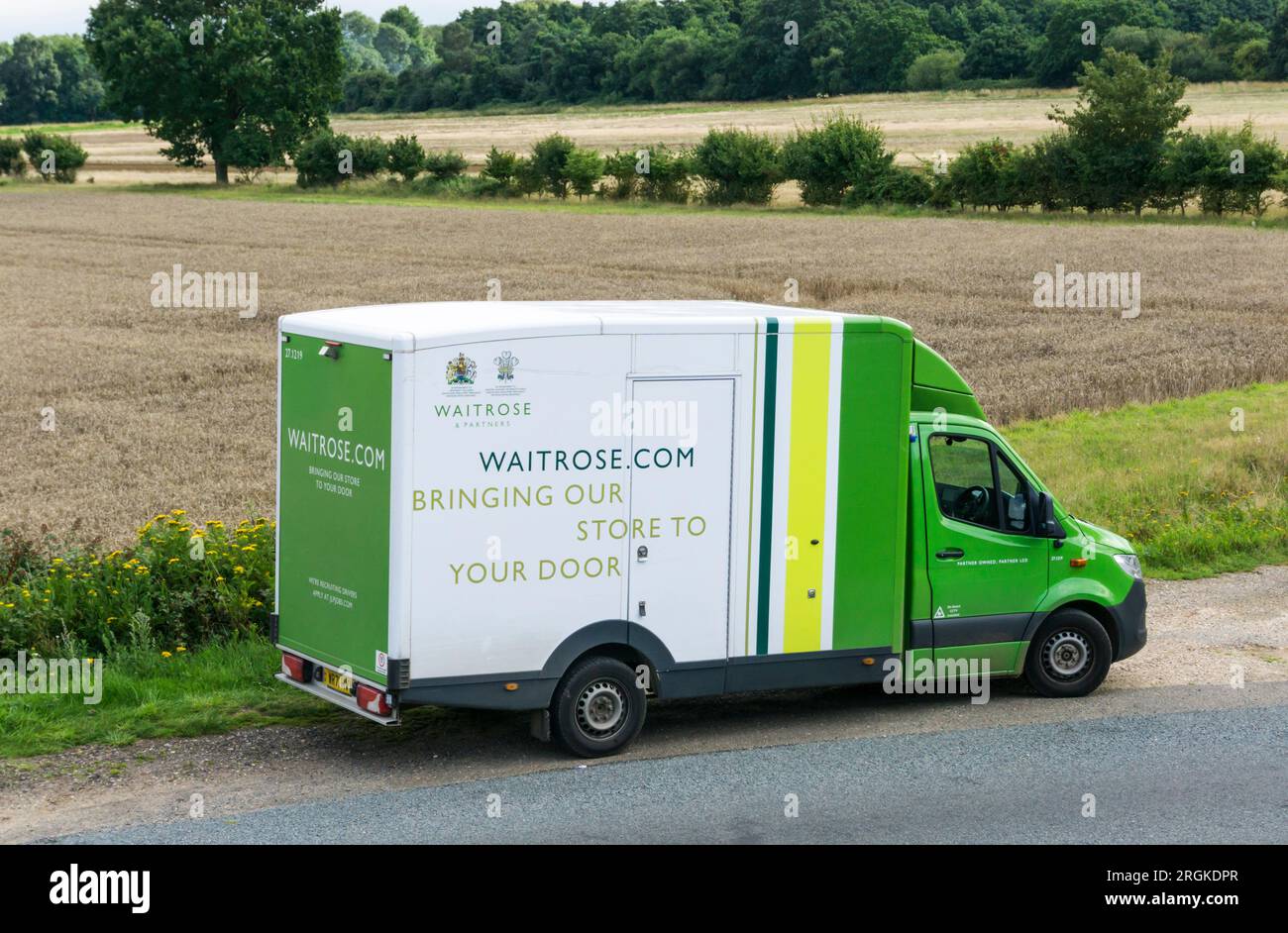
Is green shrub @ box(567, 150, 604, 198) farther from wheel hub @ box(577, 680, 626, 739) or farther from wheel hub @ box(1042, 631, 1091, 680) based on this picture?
wheel hub @ box(577, 680, 626, 739)

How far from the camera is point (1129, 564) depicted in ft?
38.0

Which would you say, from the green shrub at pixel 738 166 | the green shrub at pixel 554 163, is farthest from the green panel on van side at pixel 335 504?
the green shrub at pixel 554 163

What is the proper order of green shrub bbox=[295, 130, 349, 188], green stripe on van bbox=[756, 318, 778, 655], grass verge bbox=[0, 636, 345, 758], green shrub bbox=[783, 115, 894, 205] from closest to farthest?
grass verge bbox=[0, 636, 345, 758], green stripe on van bbox=[756, 318, 778, 655], green shrub bbox=[783, 115, 894, 205], green shrub bbox=[295, 130, 349, 188]

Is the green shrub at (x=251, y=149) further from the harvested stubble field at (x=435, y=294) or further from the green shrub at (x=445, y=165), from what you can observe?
the harvested stubble field at (x=435, y=294)

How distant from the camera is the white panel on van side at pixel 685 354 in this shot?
9539 mm

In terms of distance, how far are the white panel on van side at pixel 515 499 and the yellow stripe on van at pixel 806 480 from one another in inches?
46.2

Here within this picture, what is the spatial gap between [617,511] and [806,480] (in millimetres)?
1342

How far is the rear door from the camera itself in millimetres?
9617

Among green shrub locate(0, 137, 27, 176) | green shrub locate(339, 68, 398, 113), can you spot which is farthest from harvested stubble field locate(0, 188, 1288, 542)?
green shrub locate(339, 68, 398, 113)

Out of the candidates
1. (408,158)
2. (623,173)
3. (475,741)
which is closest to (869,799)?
(475,741)

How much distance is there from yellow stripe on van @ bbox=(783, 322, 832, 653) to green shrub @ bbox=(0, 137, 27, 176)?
8845 centimetres

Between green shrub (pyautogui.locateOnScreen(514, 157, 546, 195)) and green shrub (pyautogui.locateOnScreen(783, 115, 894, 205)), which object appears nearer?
green shrub (pyautogui.locateOnScreen(783, 115, 894, 205))

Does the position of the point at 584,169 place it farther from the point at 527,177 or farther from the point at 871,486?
the point at 871,486
